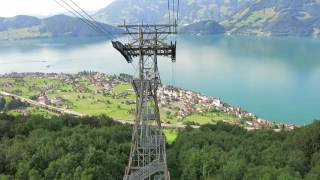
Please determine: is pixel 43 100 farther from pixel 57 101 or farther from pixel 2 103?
pixel 2 103

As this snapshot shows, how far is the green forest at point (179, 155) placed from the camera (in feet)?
78.7

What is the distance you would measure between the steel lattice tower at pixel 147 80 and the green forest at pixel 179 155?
692 cm

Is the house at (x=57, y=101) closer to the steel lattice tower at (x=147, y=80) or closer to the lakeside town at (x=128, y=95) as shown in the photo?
the lakeside town at (x=128, y=95)

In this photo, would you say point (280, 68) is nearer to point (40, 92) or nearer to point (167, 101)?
point (167, 101)

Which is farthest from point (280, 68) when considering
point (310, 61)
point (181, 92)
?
point (181, 92)

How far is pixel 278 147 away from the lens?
31141mm

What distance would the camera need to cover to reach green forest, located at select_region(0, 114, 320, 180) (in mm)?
24000

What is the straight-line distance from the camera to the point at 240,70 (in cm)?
12106

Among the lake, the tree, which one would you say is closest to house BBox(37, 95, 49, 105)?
the tree

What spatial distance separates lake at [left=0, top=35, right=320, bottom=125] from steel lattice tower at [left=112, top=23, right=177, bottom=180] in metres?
→ 58.4

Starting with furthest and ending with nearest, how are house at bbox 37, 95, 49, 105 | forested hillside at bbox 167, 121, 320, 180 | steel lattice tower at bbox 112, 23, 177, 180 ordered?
house at bbox 37, 95, 49, 105 < forested hillside at bbox 167, 121, 320, 180 < steel lattice tower at bbox 112, 23, 177, 180

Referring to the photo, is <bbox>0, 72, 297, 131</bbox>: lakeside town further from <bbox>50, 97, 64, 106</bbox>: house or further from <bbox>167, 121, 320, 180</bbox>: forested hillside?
<bbox>167, 121, 320, 180</bbox>: forested hillside

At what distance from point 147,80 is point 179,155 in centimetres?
1404

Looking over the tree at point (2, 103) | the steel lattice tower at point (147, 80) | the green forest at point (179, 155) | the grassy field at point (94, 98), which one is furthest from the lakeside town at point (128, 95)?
the steel lattice tower at point (147, 80)
